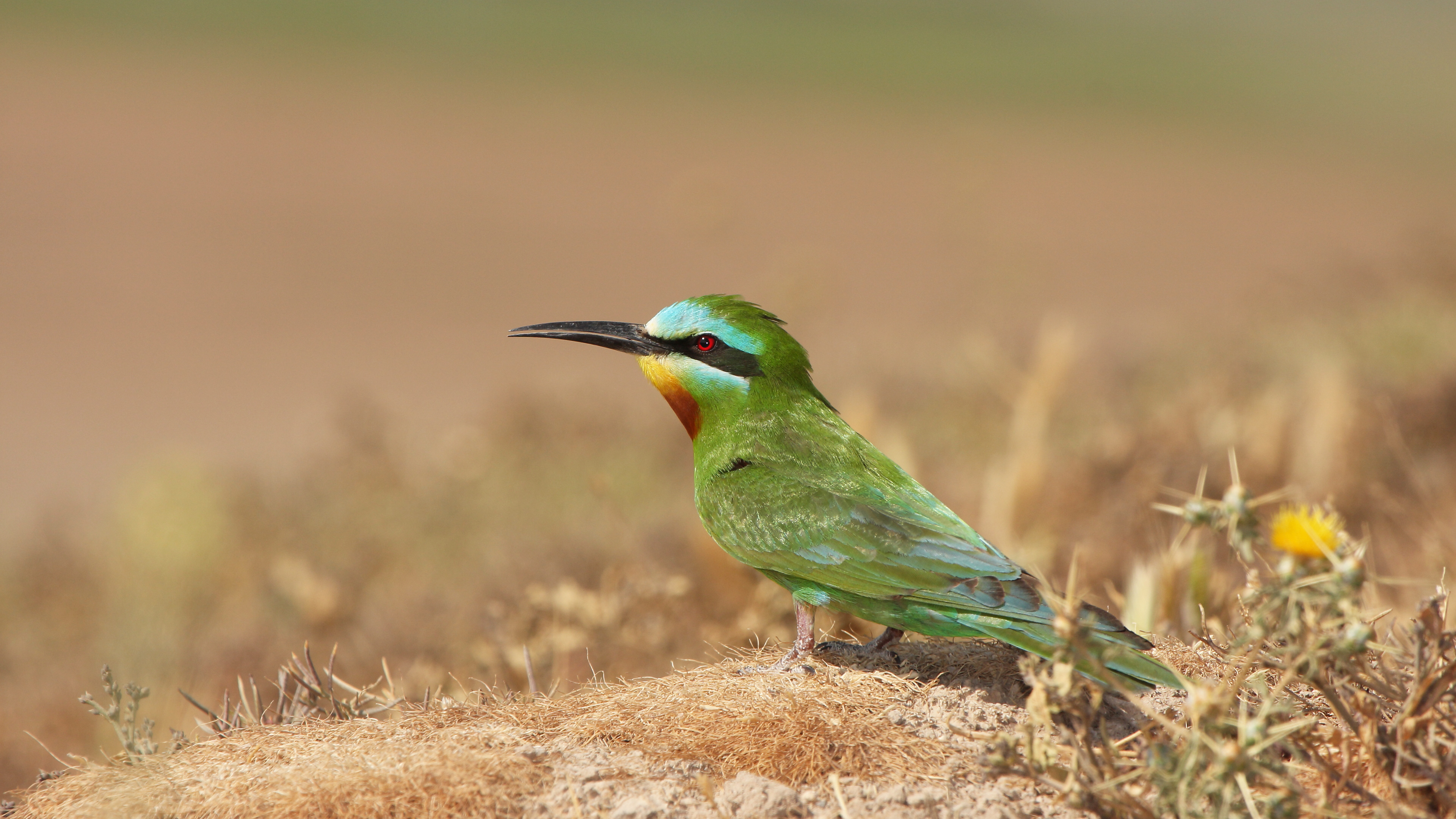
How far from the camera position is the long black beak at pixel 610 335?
3938 millimetres

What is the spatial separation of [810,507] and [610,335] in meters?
0.98

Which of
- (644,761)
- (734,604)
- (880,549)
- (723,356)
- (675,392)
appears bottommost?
(734,604)

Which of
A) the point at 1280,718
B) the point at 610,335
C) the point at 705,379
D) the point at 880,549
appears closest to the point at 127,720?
the point at 610,335

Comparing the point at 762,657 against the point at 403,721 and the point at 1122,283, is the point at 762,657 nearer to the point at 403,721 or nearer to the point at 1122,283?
the point at 403,721

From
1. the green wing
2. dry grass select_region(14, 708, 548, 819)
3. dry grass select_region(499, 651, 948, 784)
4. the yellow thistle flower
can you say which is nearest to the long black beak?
the green wing

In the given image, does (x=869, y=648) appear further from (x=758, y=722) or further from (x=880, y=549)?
(x=758, y=722)

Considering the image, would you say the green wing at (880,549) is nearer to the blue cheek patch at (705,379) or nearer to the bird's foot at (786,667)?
the bird's foot at (786,667)

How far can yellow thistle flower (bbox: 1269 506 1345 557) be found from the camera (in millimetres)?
2154

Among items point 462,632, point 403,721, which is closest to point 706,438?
point 403,721

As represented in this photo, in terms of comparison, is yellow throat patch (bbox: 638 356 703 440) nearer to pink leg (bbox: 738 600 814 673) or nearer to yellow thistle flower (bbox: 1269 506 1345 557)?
pink leg (bbox: 738 600 814 673)

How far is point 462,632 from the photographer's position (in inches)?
249

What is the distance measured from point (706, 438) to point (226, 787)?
170 cm

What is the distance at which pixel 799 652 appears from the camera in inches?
128

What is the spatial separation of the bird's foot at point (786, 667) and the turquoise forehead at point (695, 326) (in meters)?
0.98
